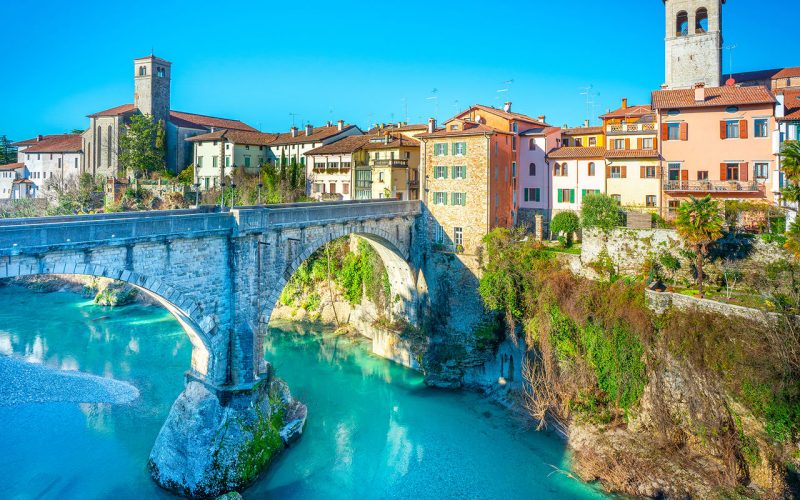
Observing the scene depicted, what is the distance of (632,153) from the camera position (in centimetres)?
3253

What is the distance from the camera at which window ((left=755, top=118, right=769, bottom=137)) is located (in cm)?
2869

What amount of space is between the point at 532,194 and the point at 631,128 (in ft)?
23.5

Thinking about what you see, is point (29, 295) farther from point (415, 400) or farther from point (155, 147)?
point (415, 400)

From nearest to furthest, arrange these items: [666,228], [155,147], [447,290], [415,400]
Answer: [666,228] < [415,400] < [447,290] < [155,147]

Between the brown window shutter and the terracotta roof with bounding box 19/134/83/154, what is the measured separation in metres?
69.5

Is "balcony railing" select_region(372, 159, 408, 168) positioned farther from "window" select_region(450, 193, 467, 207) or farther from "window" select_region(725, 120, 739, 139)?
"window" select_region(725, 120, 739, 139)

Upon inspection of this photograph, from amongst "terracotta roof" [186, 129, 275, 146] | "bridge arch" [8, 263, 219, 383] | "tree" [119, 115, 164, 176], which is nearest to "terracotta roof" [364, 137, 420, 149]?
"terracotta roof" [186, 129, 275, 146]

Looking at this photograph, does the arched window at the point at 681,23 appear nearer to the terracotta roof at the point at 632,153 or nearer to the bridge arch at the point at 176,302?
the terracotta roof at the point at 632,153

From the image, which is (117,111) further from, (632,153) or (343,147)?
(632,153)

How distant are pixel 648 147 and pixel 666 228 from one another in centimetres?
881

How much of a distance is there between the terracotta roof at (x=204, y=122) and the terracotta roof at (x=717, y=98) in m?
Result: 48.7

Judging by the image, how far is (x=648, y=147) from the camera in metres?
33.5

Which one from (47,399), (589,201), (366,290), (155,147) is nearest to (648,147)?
(589,201)

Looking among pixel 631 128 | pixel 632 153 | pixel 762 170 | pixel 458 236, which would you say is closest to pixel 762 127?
pixel 762 170
